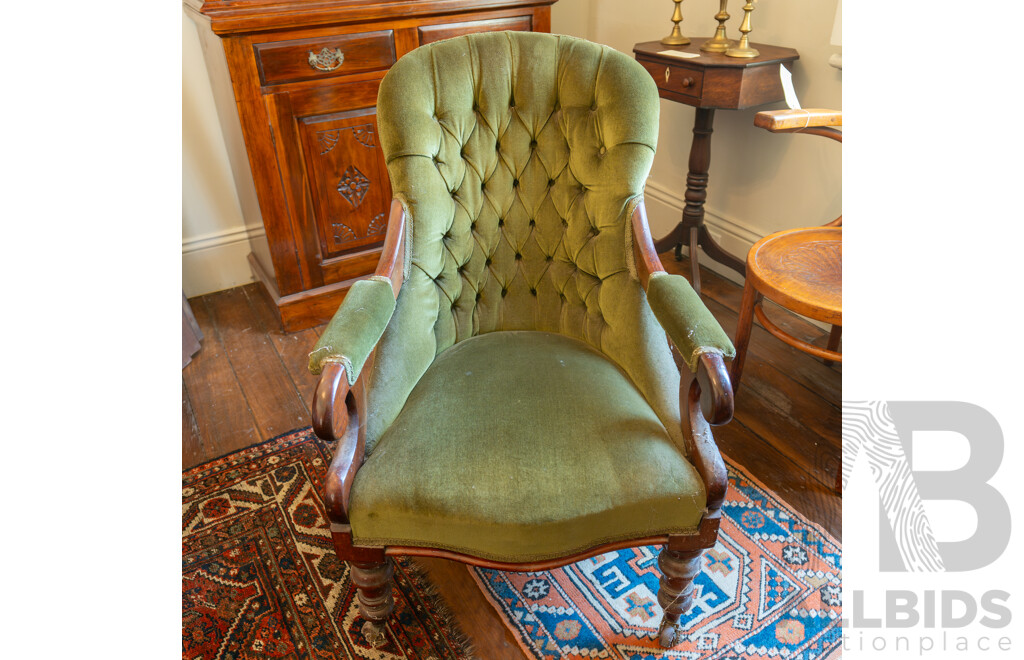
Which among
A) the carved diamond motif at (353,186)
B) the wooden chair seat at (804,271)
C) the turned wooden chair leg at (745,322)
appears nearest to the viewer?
the wooden chair seat at (804,271)

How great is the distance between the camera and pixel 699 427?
1124 millimetres

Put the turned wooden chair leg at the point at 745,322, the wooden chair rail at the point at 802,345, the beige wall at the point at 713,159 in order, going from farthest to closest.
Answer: the beige wall at the point at 713,159, the turned wooden chair leg at the point at 745,322, the wooden chair rail at the point at 802,345

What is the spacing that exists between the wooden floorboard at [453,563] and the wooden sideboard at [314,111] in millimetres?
208

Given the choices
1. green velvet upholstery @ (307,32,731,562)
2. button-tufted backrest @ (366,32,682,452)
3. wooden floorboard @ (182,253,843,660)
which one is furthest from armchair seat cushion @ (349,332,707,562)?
wooden floorboard @ (182,253,843,660)

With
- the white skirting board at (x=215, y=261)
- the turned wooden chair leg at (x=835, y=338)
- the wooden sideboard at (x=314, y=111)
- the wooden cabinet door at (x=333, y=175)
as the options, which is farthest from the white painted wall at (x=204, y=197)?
the turned wooden chair leg at (x=835, y=338)

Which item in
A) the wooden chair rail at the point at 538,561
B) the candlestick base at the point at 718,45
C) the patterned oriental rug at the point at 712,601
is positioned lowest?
the patterned oriental rug at the point at 712,601

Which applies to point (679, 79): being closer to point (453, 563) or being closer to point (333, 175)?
point (333, 175)

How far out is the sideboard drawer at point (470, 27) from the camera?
2.13 meters

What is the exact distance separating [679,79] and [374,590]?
5.64 feet

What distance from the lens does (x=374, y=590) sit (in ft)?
3.91

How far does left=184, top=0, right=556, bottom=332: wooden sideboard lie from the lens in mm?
1908

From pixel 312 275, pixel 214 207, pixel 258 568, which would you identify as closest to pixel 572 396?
pixel 258 568

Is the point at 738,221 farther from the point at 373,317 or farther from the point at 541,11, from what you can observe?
the point at 373,317

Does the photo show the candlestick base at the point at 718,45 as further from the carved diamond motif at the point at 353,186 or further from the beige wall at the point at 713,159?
the carved diamond motif at the point at 353,186
